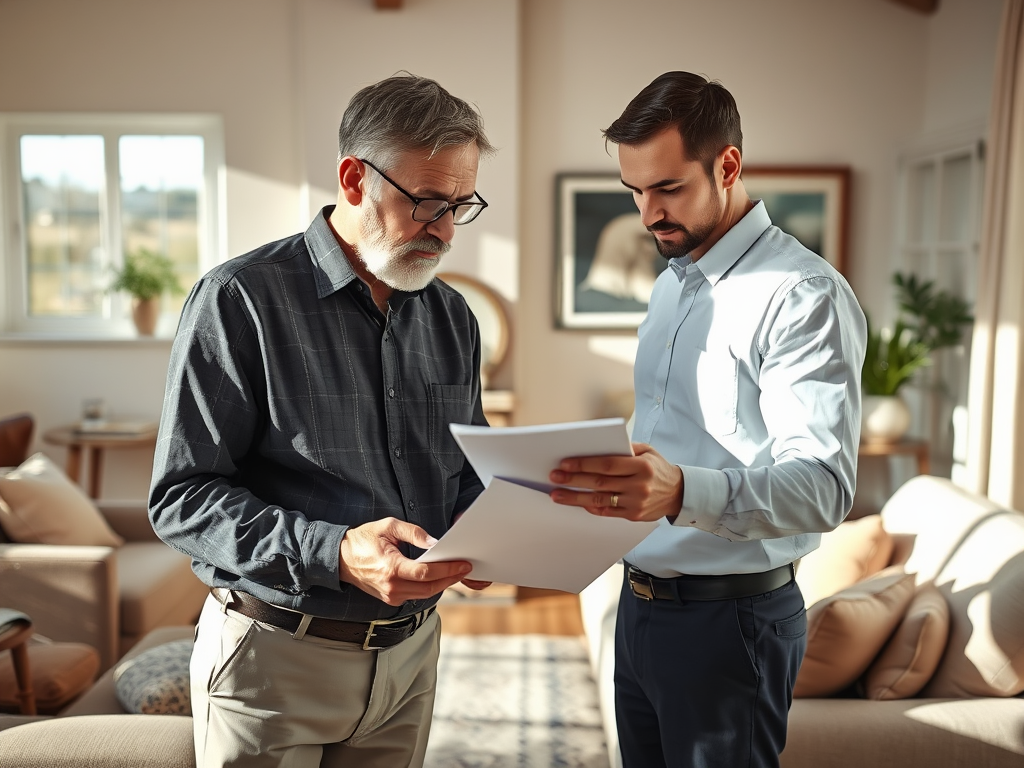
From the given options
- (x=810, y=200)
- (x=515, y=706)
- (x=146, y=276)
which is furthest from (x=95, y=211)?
(x=810, y=200)

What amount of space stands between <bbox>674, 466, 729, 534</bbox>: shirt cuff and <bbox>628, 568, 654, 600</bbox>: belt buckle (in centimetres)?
36

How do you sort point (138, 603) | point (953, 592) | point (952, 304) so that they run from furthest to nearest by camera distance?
point (952, 304)
point (138, 603)
point (953, 592)

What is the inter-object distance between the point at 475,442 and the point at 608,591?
2.18 meters

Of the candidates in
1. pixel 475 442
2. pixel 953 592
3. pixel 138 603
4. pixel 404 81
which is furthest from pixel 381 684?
pixel 138 603

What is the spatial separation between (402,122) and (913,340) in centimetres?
380

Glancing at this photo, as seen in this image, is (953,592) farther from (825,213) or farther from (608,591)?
(825,213)

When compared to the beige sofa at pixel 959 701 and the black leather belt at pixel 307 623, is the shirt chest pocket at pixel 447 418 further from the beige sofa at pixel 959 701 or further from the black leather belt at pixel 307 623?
the beige sofa at pixel 959 701

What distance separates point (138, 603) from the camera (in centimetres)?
330

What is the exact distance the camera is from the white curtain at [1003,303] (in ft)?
11.2

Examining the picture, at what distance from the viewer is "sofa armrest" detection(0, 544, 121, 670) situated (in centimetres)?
312

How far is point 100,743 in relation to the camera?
1815 mm

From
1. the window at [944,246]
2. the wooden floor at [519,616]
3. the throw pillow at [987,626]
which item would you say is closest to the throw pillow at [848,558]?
the throw pillow at [987,626]

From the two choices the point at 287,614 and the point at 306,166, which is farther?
the point at 306,166

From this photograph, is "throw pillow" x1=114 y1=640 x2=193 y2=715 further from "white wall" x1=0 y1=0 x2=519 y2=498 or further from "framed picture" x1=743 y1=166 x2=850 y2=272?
"framed picture" x1=743 y1=166 x2=850 y2=272
